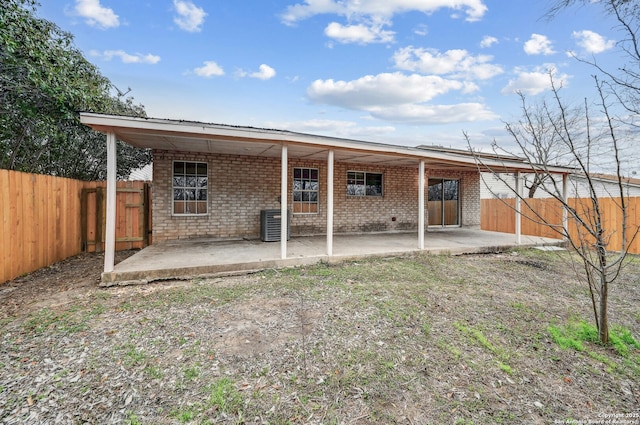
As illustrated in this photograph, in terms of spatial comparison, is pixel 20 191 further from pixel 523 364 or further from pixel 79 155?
pixel 523 364

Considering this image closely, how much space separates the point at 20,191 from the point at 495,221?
46.9 feet

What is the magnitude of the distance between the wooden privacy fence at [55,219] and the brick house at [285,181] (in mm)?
567

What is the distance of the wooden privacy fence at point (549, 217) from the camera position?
8125mm

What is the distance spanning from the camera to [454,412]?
2.06m

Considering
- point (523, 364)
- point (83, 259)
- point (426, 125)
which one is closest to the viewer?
point (523, 364)

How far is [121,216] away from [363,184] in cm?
728

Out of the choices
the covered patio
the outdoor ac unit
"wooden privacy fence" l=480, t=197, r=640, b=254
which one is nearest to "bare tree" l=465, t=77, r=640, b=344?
"wooden privacy fence" l=480, t=197, r=640, b=254

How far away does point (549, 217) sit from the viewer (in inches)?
394

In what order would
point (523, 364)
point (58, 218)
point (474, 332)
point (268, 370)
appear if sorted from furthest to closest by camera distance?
point (58, 218) → point (474, 332) → point (523, 364) → point (268, 370)

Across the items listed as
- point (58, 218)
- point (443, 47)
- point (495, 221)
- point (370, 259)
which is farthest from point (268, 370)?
point (495, 221)

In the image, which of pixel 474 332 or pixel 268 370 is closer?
pixel 268 370

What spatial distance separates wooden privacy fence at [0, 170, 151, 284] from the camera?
455 centimetres

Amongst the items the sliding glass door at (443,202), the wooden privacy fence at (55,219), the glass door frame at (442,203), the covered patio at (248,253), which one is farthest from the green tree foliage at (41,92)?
the sliding glass door at (443,202)

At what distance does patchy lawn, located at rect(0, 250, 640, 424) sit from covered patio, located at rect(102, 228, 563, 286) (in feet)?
1.11
